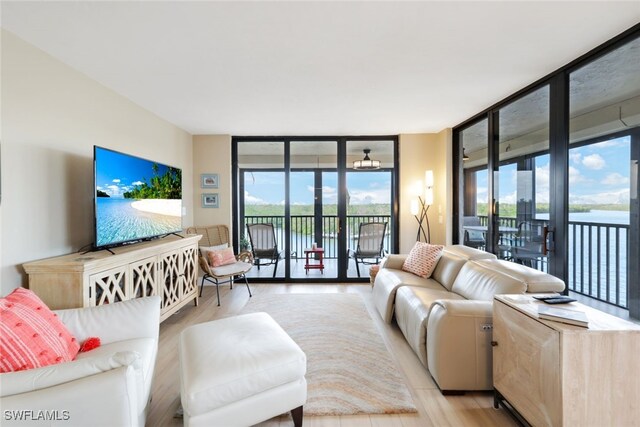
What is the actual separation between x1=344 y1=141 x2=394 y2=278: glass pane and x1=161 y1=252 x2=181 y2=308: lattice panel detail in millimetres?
2506

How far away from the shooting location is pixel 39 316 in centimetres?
142

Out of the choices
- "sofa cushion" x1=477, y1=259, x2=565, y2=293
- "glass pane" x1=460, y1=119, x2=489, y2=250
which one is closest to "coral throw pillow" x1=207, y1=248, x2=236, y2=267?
"sofa cushion" x1=477, y1=259, x2=565, y2=293

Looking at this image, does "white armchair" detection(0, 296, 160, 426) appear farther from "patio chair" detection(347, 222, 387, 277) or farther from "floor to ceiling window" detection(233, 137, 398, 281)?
"patio chair" detection(347, 222, 387, 277)

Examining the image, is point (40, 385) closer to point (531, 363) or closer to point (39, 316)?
point (39, 316)

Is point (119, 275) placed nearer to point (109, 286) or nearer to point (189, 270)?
point (109, 286)

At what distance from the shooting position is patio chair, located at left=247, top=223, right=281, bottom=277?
455cm

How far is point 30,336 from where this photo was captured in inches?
50.7

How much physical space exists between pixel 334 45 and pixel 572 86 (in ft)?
6.70

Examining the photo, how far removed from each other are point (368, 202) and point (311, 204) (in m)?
0.96

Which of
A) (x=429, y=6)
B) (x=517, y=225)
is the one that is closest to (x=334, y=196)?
(x=517, y=225)

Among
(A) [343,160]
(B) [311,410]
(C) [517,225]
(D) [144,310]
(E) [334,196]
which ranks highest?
(A) [343,160]

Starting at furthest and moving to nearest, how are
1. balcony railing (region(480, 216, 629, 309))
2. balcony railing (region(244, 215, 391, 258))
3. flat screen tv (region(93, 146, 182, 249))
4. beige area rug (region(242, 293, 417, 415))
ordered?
balcony railing (region(244, 215, 391, 258)) → flat screen tv (region(93, 146, 182, 249)) → balcony railing (region(480, 216, 629, 309)) → beige area rug (region(242, 293, 417, 415))

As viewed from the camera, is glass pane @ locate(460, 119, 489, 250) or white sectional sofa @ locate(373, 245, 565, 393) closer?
white sectional sofa @ locate(373, 245, 565, 393)

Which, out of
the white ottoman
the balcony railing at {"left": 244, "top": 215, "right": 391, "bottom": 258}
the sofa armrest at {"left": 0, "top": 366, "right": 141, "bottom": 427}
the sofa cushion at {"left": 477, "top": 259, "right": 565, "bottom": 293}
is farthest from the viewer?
the balcony railing at {"left": 244, "top": 215, "right": 391, "bottom": 258}
